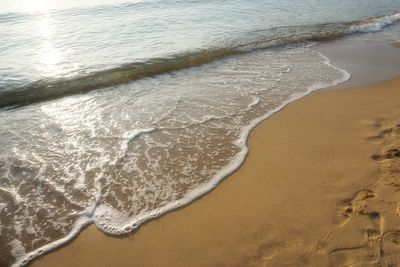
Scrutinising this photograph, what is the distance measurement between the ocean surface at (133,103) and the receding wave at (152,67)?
4 centimetres

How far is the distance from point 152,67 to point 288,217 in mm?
6186

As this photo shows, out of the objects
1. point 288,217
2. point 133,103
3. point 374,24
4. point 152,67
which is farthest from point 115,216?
point 374,24

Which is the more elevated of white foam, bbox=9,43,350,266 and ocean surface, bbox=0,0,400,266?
ocean surface, bbox=0,0,400,266

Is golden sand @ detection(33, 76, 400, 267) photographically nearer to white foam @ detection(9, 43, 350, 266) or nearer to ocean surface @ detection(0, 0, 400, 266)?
white foam @ detection(9, 43, 350, 266)

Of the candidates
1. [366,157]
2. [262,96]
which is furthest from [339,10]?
[366,157]

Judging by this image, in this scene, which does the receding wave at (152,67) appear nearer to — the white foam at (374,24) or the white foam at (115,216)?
the white foam at (374,24)

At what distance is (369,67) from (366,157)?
4613 millimetres

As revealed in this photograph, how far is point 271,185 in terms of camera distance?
13.5 ft

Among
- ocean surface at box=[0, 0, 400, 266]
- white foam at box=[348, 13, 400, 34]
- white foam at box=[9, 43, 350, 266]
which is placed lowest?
white foam at box=[9, 43, 350, 266]

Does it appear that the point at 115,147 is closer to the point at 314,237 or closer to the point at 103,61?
the point at 314,237

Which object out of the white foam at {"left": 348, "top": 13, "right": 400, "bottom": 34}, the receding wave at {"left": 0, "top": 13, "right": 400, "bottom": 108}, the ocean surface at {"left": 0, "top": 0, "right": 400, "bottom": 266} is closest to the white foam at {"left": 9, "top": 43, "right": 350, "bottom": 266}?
the ocean surface at {"left": 0, "top": 0, "right": 400, "bottom": 266}

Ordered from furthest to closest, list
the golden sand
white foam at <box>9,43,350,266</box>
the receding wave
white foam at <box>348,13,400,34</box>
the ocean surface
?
white foam at <box>348,13,400,34</box> < the receding wave < the ocean surface < white foam at <box>9,43,350,266</box> < the golden sand

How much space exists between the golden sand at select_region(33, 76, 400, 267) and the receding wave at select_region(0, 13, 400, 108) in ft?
14.6

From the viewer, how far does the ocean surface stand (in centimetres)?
405
